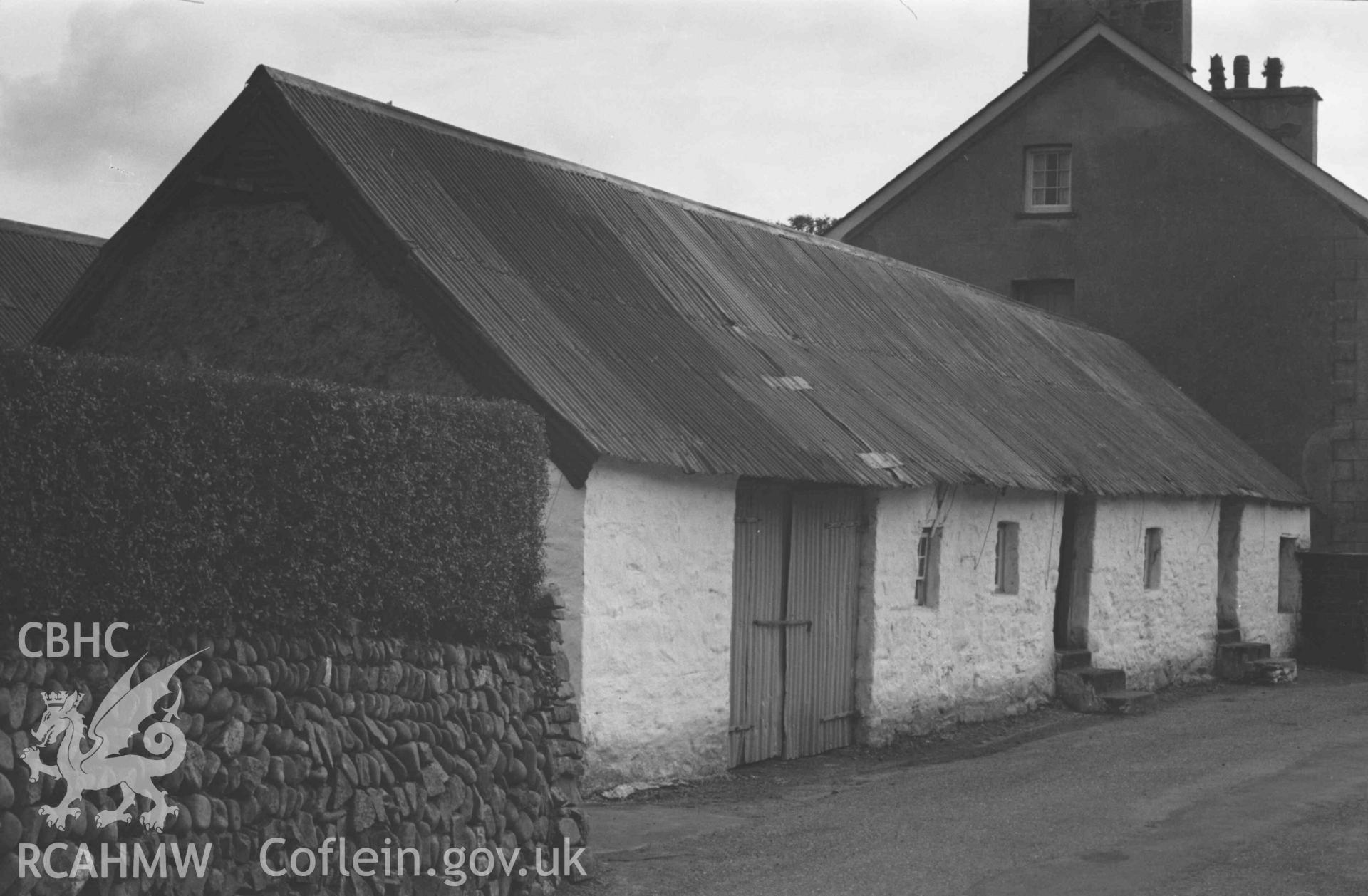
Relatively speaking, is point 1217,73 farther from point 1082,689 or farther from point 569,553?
point 569,553

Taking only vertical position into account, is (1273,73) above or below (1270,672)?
above

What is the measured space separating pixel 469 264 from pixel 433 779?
5623 mm

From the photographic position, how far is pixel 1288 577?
2550cm

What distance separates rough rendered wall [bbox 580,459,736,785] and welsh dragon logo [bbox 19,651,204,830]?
4.97 metres

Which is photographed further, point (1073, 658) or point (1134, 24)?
point (1134, 24)

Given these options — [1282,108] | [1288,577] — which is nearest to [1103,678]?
[1288,577]

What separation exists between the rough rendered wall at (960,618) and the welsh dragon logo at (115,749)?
905 centimetres

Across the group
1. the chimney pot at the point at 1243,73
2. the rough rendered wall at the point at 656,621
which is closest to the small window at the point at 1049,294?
the chimney pot at the point at 1243,73

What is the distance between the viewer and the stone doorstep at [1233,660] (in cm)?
2275

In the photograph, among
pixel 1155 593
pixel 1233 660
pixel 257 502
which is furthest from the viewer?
pixel 1233 660

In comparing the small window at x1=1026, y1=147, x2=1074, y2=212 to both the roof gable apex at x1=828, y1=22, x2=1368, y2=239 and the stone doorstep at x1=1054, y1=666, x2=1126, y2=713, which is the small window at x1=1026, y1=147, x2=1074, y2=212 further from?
the stone doorstep at x1=1054, y1=666, x2=1126, y2=713

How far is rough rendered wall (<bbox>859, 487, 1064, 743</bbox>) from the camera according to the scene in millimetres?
15500

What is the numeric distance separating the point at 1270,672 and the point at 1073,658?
474 cm

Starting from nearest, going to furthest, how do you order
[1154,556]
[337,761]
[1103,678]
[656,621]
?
1. [337,761]
2. [656,621]
3. [1103,678]
4. [1154,556]
